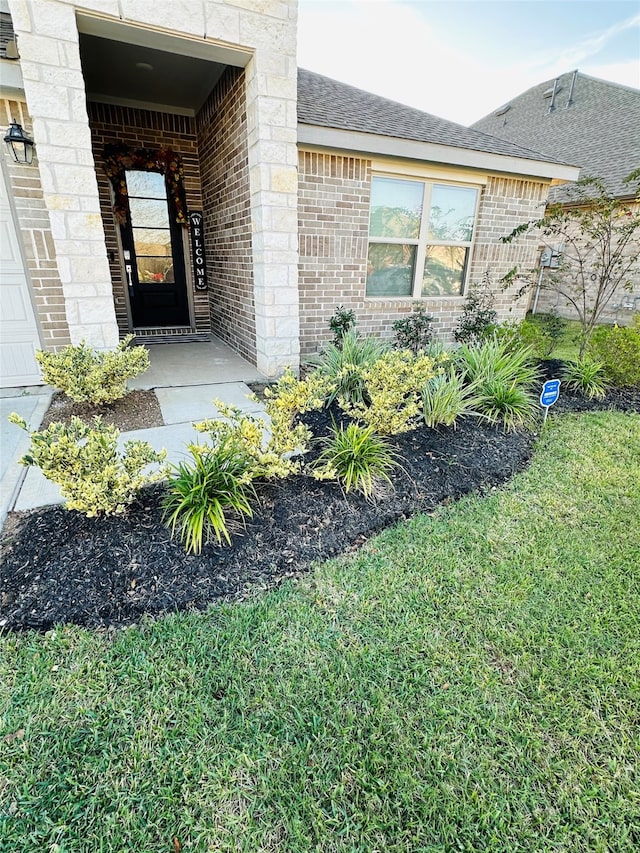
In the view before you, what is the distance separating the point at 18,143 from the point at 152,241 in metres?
3.27

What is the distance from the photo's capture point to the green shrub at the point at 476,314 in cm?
719

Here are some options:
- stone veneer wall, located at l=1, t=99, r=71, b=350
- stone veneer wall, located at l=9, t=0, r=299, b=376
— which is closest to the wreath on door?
stone veneer wall, located at l=1, t=99, r=71, b=350

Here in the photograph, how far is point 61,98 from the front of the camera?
3902 millimetres

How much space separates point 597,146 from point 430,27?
6.47 metres

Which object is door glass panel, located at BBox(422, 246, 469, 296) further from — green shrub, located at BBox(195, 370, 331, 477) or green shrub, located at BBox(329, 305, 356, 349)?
green shrub, located at BBox(195, 370, 331, 477)

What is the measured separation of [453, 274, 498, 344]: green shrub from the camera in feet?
23.6

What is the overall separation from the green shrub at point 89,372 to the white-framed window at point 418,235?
384 cm

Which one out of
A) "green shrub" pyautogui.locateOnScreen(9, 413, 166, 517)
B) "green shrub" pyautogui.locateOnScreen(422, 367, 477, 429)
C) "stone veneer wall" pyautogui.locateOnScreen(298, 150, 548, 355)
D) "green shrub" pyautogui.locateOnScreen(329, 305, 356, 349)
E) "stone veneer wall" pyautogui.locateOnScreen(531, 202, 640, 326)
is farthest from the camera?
"stone veneer wall" pyautogui.locateOnScreen(531, 202, 640, 326)

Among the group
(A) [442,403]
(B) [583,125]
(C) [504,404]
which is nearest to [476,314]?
(C) [504,404]

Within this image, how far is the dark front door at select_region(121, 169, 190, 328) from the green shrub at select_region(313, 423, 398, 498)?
596 cm

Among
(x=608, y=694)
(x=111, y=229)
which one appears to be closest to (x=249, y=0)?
(x=111, y=229)

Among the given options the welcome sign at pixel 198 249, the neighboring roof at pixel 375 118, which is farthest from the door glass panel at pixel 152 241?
the neighboring roof at pixel 375 118

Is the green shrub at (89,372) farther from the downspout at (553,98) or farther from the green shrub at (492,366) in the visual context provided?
the downspout at (553,98)

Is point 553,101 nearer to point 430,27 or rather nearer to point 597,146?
point 597,146
